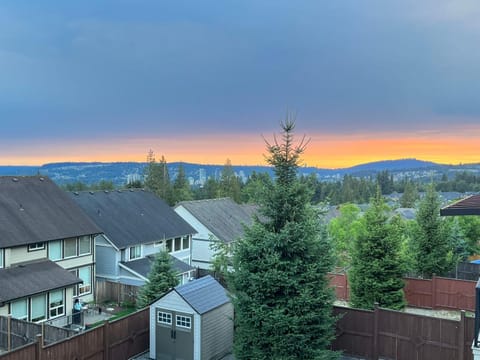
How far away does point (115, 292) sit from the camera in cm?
2277

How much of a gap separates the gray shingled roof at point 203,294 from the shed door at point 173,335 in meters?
0.46

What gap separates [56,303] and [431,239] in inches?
745

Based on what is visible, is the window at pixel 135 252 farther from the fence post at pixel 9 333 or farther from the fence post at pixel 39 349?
the fence post at pixel 39 349

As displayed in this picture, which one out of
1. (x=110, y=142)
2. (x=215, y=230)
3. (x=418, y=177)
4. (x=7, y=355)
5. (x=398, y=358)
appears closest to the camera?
(x=7, y=355)

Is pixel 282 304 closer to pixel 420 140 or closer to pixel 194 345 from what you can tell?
pixel 194 345

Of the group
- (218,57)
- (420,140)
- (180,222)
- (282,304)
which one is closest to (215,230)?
(180,222)

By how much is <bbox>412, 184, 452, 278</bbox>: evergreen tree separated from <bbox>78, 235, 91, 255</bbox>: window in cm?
1796

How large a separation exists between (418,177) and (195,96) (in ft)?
490

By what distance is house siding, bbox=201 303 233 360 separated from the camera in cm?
1334

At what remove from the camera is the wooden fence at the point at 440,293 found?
19453 millimetres

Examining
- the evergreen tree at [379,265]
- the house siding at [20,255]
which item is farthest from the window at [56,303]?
the evergreen tree at [379,265]

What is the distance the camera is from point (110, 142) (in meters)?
54.7

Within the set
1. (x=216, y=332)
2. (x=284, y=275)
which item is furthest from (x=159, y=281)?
(x=284, y=275)

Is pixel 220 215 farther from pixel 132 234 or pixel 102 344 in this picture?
pixel 102 344
